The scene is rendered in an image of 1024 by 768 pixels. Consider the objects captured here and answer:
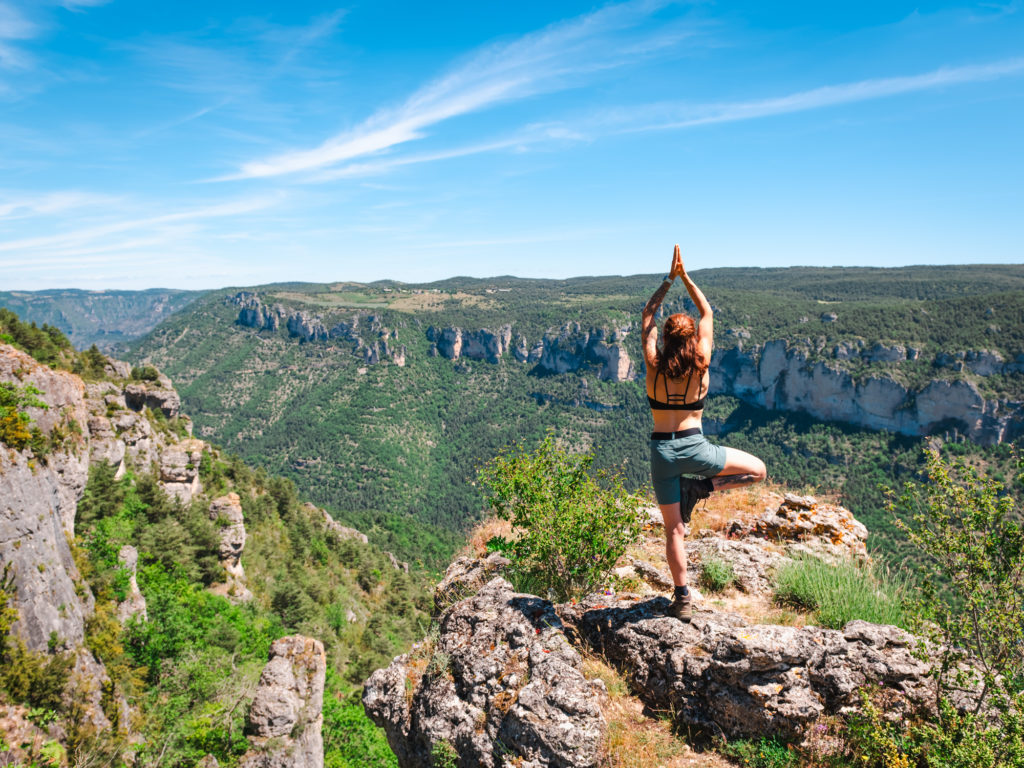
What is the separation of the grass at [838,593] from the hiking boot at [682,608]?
1.44 m

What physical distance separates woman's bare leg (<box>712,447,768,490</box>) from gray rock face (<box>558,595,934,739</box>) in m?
1.21

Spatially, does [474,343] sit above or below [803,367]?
above

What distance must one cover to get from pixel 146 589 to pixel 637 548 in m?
24.1

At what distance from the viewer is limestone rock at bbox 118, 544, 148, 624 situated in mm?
18156

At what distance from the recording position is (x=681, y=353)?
4191mm

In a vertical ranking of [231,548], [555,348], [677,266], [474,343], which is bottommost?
[231,548]

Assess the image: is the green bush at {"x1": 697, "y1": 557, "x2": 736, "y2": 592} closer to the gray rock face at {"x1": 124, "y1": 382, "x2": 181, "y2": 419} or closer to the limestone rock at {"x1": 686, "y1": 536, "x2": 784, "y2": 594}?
the limestone rock at {"x1": 686, "y1": 536, "x2": 784, "y2": 594}

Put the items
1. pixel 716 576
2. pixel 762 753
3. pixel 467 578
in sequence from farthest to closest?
pixel 467 578
pixel 716 576
pixel 762 753

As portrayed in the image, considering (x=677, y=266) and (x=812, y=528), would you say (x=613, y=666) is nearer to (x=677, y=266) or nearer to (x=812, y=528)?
(x=677, y=266)

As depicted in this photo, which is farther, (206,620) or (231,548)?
(231,548)

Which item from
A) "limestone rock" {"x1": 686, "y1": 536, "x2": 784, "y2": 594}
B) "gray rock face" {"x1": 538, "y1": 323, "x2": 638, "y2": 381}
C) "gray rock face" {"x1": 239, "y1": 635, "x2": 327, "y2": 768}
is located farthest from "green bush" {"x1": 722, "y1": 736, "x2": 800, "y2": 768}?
"gray rock face" {"x1": 538, "y1": 323, "x2": 638, "y2": 381}

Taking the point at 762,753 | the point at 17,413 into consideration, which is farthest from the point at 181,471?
the point at 762,753

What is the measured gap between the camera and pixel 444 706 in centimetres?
443

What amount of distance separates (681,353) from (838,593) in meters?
3.00
